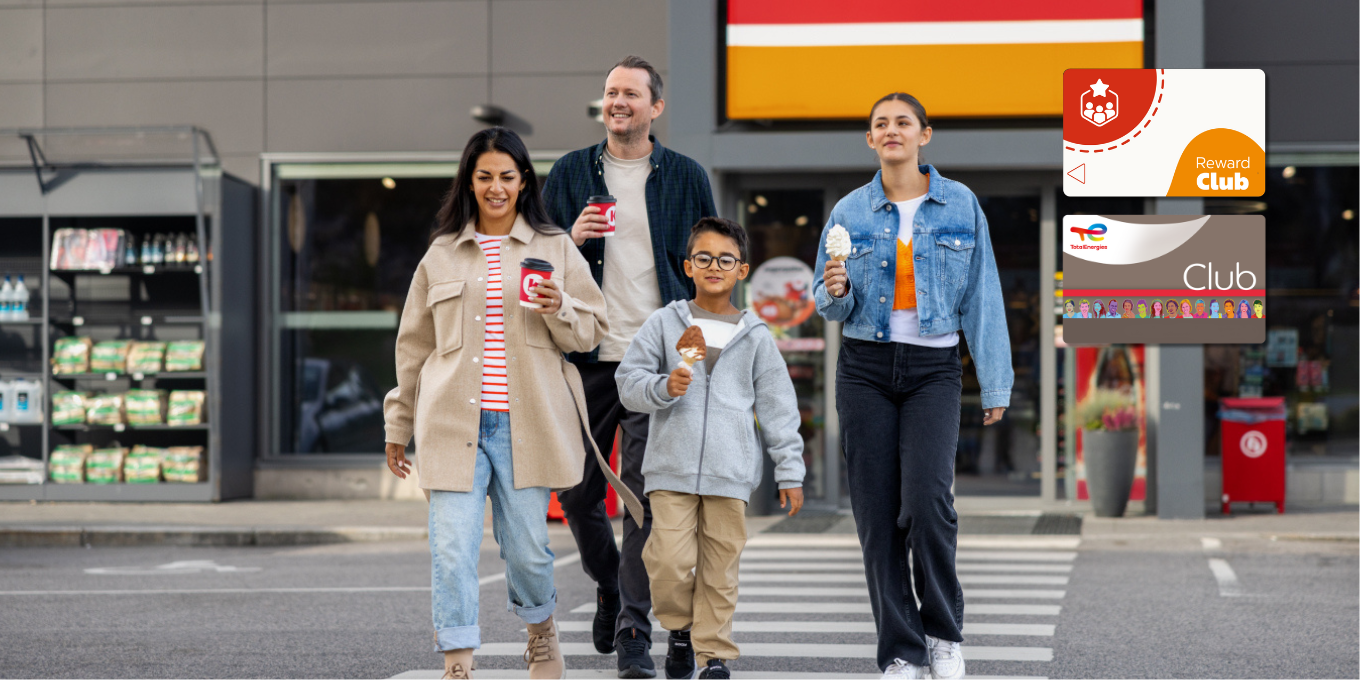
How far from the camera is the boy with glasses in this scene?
4.88 metres

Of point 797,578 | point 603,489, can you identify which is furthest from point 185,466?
point 603,489

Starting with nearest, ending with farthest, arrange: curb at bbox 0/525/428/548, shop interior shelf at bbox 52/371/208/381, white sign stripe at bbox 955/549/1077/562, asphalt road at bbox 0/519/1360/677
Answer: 1. asphalt road at bbox 0/519/1360/677
2. white sign stripe at bbox 955/549/1077/562
3. curb at bbox 0/525/428/548
4. shop interior shelf at bbox 52/371/208/381

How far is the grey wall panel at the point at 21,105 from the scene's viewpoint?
15.0 meters

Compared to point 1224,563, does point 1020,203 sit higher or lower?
higher

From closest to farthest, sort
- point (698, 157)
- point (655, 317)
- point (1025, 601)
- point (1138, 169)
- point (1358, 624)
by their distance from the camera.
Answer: point (655, 317), point (1138, 169), point (1358, 624), point (1025, 601), point (698, 157)

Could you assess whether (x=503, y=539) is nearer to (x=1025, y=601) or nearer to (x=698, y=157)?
(x=1025, y=601)

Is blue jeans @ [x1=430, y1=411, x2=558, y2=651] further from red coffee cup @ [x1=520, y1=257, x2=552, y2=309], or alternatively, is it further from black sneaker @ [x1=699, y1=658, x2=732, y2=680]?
black sneaker @ [x1=699, y1=658, x2=732, y2=680]

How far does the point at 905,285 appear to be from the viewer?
189 inches

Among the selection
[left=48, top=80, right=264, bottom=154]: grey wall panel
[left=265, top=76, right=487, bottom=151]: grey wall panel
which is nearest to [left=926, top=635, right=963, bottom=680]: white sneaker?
[left=265, top=76, right=487, bottom=151]: grey wall panel

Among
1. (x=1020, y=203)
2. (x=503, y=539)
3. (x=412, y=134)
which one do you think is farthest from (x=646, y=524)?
(x=412, y=134)

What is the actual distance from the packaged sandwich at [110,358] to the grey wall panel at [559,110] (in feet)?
16.6

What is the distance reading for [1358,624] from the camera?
6770 millimetres

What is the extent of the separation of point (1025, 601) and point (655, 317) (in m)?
3.85

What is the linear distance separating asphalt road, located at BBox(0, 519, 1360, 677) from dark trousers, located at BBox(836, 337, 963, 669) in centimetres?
92
